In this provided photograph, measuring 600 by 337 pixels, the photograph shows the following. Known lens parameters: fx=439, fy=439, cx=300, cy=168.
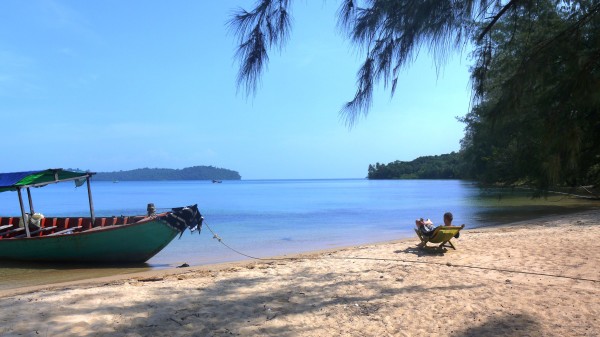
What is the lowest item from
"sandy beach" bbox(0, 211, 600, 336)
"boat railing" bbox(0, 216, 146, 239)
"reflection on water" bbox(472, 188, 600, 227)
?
"reflection on water" bbox(472, 188, 600, 227)

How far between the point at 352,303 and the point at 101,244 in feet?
25.4

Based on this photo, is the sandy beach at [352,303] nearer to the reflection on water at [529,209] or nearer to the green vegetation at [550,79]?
the green vegetation at [550,79]

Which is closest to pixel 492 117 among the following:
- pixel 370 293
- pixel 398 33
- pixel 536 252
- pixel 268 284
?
pixel 398 33

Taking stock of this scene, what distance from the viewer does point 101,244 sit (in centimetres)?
1041

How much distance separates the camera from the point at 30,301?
17.3 ft

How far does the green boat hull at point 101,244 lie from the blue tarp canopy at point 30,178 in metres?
1.32

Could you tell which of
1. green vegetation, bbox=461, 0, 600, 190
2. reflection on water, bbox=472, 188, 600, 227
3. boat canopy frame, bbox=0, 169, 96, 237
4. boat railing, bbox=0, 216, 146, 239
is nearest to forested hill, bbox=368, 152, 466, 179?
reflection on water, bbox=472, 188, 600, 227

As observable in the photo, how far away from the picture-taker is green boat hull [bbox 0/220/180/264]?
33.9 ft

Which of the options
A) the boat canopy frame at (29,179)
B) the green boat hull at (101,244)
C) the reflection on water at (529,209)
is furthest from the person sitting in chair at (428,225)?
the reflection on water at (529,209)

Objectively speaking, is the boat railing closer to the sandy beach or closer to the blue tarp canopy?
the blue tarp canopy

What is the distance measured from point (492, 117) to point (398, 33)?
44.7 inches

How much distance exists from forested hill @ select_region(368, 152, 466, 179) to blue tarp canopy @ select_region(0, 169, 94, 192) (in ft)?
338

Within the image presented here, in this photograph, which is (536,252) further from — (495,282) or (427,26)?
(427,26)

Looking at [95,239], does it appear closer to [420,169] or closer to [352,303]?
[352,303]
